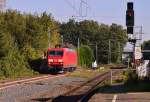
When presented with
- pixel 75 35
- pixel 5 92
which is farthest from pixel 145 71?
pixel 75 35

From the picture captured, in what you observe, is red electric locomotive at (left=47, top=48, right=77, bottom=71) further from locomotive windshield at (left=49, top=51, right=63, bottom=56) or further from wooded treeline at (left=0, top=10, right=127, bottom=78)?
wooded treeline at (left=0, top=10, right=127, bottom=78)

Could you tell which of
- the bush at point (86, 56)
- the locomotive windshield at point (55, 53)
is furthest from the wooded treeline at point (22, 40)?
the bush at point (86, 56)

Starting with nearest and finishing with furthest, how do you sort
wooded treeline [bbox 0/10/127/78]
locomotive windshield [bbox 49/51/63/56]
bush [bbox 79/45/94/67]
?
wooded treeline [bbox 0/10/127/78], locomotive windshield [bbox 49/51/63/56], bush [bbox 79/45/94/67]

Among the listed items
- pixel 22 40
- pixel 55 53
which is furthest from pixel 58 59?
pixel 22 40

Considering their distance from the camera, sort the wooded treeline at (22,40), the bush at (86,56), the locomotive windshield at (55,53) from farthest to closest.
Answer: the bush at (86,56)
the locomotive windshield at (55,53)
the wooded treeline at (22,40)

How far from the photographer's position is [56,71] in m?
67.3

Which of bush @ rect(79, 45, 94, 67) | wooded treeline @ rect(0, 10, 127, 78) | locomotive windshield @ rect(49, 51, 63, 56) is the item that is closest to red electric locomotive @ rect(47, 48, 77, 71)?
locomotive windshield @ rect(49, 51, 63, 56)

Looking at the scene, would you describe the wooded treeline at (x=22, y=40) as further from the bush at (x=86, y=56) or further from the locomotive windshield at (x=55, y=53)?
the bush at (x=86, y=56)

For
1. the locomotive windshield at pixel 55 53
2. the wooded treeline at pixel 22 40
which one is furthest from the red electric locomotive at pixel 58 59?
the wooded treeline at pixel 22 40

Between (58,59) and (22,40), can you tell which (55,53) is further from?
(22,40)

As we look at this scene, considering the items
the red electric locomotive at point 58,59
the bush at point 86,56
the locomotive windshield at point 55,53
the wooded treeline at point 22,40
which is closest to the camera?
the wooded treeline at point 22,40

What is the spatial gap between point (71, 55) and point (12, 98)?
43.8m

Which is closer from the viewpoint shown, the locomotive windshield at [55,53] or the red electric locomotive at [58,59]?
the red electric locomotive at [58,59]

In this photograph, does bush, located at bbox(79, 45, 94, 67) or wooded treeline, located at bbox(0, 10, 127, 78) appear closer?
wooded treeline, located at bbox(0, 10, 127, 78)
